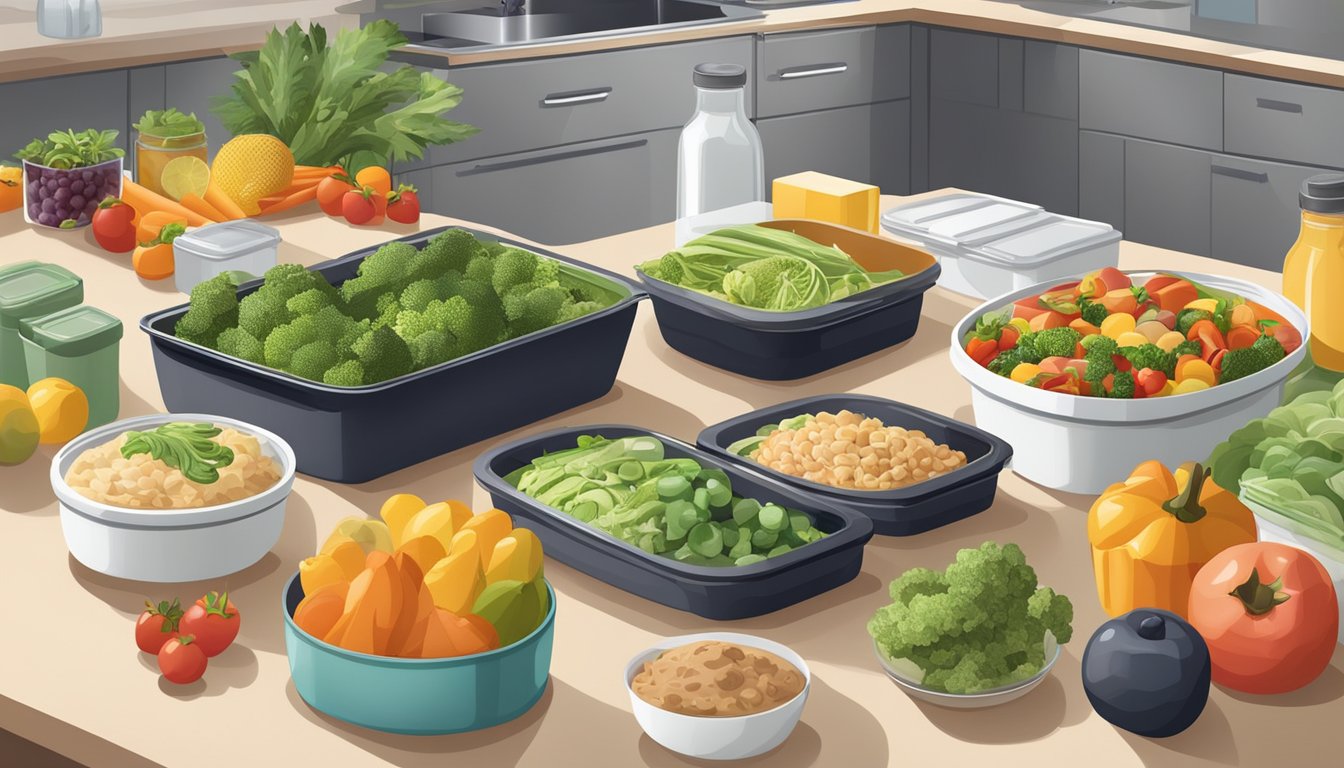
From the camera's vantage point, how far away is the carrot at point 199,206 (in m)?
2.66

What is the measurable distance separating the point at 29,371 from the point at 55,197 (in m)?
0.84

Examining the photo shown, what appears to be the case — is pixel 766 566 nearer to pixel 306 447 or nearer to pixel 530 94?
pixel 306 447

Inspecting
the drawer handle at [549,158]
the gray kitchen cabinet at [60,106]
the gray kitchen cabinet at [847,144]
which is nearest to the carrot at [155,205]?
the gray kitchen cabinet at [60,106]

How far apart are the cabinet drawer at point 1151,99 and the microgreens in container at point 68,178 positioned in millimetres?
2729

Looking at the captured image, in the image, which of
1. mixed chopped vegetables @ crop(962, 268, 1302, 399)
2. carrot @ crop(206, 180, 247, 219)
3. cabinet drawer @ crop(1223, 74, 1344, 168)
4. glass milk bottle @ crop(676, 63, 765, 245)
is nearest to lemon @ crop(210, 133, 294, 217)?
carrot @ crop(206, 180, 247, 219)

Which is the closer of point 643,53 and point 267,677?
point 267,677

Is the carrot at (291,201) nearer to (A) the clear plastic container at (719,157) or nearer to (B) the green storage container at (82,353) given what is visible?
(A) the clear plastic container at (719,157)

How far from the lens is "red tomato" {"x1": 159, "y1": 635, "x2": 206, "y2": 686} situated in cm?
130

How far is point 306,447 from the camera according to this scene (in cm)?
169

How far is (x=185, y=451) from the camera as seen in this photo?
1483mm

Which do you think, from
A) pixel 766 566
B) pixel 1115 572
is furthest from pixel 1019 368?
pixel 766 566

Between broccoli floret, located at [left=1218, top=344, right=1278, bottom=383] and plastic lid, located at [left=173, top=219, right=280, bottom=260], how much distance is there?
4.28 ft

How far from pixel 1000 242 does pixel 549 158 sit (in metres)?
2.30

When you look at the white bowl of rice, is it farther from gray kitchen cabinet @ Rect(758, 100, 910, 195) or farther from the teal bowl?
gray kitchen cabinet @ Rect(758, 100, 910, 195)
